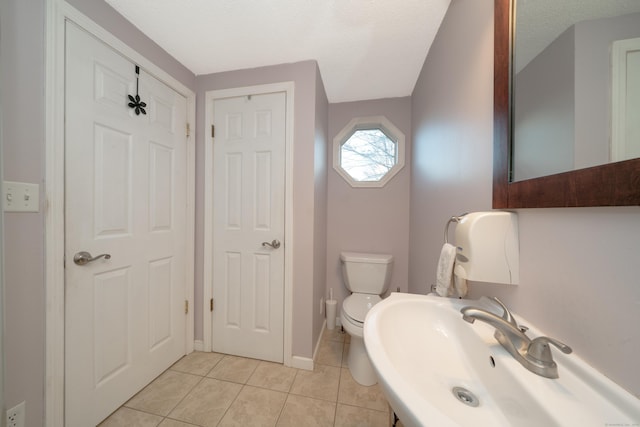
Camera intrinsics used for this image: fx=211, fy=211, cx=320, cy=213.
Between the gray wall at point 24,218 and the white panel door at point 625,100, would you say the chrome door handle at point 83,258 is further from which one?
the white panel door at point 625,100

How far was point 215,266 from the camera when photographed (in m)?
1.67

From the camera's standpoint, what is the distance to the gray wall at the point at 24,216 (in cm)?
80

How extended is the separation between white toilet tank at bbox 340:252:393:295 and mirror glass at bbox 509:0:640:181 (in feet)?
4.22

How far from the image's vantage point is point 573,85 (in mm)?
486

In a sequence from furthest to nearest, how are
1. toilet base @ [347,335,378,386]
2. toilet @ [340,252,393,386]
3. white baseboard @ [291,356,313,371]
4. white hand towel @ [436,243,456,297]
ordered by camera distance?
toilet @ [340,252,393,386], white baseboard @ [291,356,313,371], toilet base @ [347,335,378,386], white hand towel @ [436,243,456,297]

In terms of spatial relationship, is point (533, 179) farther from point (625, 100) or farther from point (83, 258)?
point (83, 258)

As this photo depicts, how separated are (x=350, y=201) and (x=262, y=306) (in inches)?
47.6

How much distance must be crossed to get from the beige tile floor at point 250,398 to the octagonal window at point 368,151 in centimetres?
159

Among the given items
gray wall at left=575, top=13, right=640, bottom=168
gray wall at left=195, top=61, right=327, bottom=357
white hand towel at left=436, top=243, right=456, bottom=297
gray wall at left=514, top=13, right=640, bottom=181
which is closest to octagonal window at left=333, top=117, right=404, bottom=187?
gray wall at left=195, top=61, right=327, bottom=357

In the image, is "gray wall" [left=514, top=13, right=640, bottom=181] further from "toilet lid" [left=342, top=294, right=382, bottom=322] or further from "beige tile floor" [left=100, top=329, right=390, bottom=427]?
"beige tile floor" [left=100, top=329, right=390, bottom=427]

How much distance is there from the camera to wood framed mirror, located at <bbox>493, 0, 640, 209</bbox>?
0.38 m

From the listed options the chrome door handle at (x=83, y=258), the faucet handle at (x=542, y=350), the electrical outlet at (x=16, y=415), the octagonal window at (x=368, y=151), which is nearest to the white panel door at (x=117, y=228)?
the chrome door handle at (x=83, y=258)

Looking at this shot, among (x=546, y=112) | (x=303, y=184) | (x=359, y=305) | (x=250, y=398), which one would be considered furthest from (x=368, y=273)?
(x=546, y=112)

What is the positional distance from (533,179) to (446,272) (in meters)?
0.40
